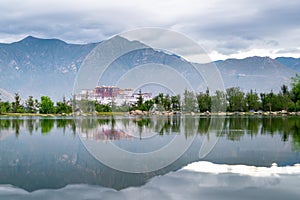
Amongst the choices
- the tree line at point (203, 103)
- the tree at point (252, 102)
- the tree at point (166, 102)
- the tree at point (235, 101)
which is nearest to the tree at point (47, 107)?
the tree line at point (203, 103)

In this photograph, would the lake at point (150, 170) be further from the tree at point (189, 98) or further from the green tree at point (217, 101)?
the green tree at point (217, 101)

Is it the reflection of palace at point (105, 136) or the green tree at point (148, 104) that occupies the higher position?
the green tree at point (148, 104)

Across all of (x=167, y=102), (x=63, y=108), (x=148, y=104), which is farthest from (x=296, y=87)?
(x=63, y=108)

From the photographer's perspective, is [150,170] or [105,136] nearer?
[150,170]

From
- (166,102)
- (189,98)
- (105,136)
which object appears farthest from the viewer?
(166,102)

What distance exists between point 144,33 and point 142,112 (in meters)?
38.8

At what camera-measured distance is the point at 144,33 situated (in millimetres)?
16172

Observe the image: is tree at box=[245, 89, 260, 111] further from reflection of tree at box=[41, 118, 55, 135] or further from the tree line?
reflection of tree at box=[41, 118, 55, 135]

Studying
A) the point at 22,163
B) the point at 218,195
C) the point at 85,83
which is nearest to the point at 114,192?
the point at 218,195

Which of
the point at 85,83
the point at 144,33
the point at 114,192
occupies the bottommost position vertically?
the point at 114,192

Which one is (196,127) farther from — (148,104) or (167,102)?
(167,102)

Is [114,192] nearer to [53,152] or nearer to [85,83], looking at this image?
[53,152]

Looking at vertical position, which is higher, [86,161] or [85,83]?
[85,83]

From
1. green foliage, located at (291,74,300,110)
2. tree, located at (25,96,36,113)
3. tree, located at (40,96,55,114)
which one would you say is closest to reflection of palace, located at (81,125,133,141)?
tree, located at (40,96,55,114)
